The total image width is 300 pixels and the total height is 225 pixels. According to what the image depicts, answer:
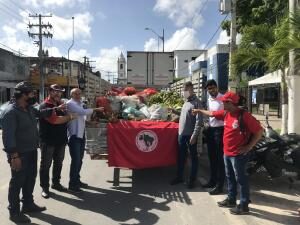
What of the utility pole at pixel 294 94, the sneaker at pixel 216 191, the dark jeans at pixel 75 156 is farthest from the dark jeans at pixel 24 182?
the utility pole at pixel 294 94

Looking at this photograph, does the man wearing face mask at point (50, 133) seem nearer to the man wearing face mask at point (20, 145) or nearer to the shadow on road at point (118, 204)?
the shadow on road at point (118, 204)

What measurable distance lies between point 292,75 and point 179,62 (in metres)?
79.6

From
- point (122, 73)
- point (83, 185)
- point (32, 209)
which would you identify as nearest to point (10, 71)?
point (122, 73)

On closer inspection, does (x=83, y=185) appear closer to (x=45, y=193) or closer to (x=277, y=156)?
(x=45, y=193)

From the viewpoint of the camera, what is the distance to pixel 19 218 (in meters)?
6.12

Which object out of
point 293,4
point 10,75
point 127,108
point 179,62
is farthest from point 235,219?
point 179,62

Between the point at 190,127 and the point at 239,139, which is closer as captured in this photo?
the point at 239,139

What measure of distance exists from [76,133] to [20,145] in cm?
170

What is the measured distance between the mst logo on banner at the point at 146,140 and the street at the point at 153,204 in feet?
2.34

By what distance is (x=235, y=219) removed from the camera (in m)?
6.26

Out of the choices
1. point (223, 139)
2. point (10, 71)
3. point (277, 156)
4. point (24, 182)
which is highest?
point (10, 71)

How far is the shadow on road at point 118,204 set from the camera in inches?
255

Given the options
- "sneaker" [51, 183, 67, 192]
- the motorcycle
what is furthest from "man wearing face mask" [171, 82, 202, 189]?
"sneaker" [51, 183, 67, 192]

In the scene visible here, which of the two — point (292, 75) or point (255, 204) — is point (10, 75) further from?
point (255, 204)
